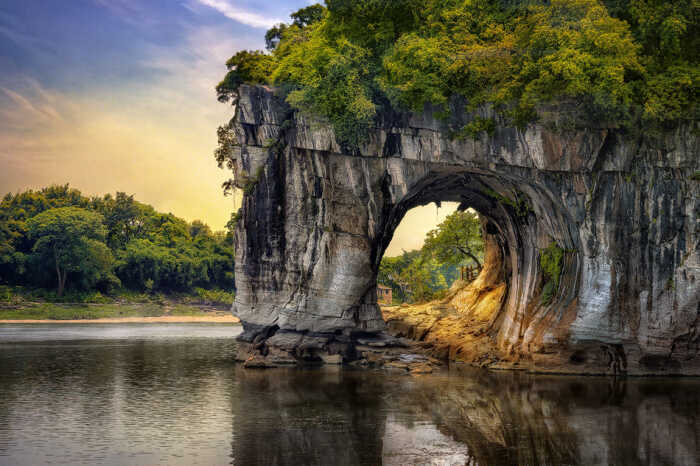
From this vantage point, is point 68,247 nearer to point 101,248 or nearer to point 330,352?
point 101,248

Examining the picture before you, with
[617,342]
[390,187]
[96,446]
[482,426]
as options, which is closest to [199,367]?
[390,187]

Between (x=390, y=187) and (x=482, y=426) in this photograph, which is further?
(x=390, y=187)

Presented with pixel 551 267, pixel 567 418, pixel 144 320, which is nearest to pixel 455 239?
pixel 551 267

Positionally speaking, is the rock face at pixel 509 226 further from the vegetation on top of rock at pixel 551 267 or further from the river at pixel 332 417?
the river at pixel 332 417

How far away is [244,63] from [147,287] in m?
46.9

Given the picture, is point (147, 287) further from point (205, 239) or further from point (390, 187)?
point (390, 187)

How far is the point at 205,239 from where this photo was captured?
80.4 metres

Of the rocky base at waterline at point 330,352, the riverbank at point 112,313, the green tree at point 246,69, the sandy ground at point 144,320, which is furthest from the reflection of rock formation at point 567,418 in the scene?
the riverbank at point 112,313

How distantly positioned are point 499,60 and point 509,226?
946 cm

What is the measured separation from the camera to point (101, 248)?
6372cm

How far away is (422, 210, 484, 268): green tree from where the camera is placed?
40562mm

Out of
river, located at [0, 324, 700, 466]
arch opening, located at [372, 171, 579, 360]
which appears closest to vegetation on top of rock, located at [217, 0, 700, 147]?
arch opening, located at [372, 171, 579, 360]

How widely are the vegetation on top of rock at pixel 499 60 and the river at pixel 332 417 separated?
10.0 m

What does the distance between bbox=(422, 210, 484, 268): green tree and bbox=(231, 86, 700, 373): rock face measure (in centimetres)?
876
